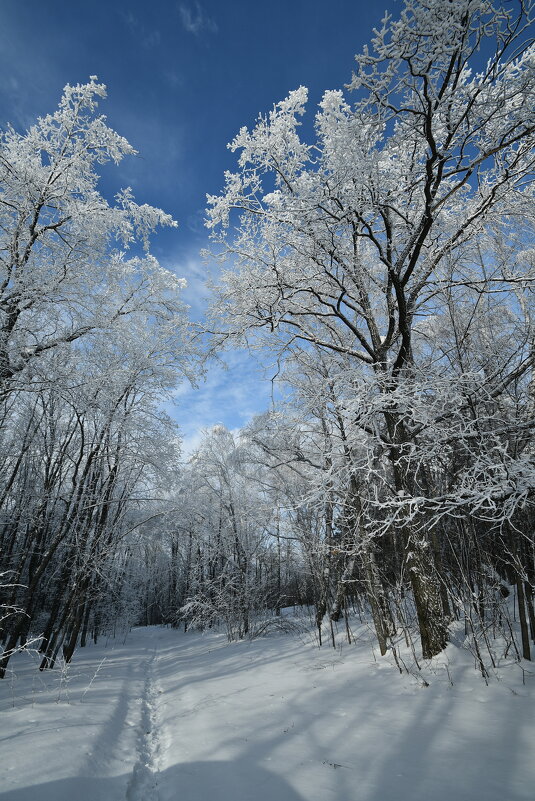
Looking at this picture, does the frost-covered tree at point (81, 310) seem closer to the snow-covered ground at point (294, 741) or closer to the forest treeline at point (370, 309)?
the forest treeline at point (370, 309)

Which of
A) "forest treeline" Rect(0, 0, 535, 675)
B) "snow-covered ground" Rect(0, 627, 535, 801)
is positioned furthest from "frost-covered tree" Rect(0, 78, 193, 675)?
"snow-covered ground" Rect(0, 627, 535, 801)

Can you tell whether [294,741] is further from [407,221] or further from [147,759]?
[407,221]

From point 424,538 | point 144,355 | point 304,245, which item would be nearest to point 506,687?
point 424,538

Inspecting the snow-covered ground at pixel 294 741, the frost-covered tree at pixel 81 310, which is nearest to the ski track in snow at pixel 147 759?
the snow-covered ground at pixel 294 741

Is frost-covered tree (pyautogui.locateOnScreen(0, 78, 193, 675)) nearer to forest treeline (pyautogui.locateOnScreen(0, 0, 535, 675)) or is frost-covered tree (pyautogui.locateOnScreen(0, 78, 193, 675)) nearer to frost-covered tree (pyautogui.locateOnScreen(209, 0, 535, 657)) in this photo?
forest treeline (pyautogui.locateOnScreen(0, 0, 535, 675))

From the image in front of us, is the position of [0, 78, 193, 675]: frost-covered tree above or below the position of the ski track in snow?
above

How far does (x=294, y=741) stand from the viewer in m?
4.01

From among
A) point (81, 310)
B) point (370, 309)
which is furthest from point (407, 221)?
point (81, 310)

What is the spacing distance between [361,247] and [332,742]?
7745 mm

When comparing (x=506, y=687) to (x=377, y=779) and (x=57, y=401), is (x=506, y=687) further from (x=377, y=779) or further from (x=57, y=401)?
(x=57, y=401)

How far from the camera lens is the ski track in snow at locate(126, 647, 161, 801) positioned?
3.51 m

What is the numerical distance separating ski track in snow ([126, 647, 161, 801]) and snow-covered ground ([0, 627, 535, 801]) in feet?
0.08

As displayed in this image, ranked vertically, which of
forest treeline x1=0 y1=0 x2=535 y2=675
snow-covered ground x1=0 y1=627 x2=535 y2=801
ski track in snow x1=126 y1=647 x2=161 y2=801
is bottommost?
ski track in snow x1=126 y1=647 x2=161 y2=801

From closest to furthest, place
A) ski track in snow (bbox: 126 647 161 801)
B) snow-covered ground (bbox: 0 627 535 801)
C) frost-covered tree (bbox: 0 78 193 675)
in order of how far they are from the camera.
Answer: snow-covered ground (bbox: 0 627 535 801)
ski track in snow (bbox: 126 647 161 801)
frost-covered tree (bbox: 0 78 193 675)
